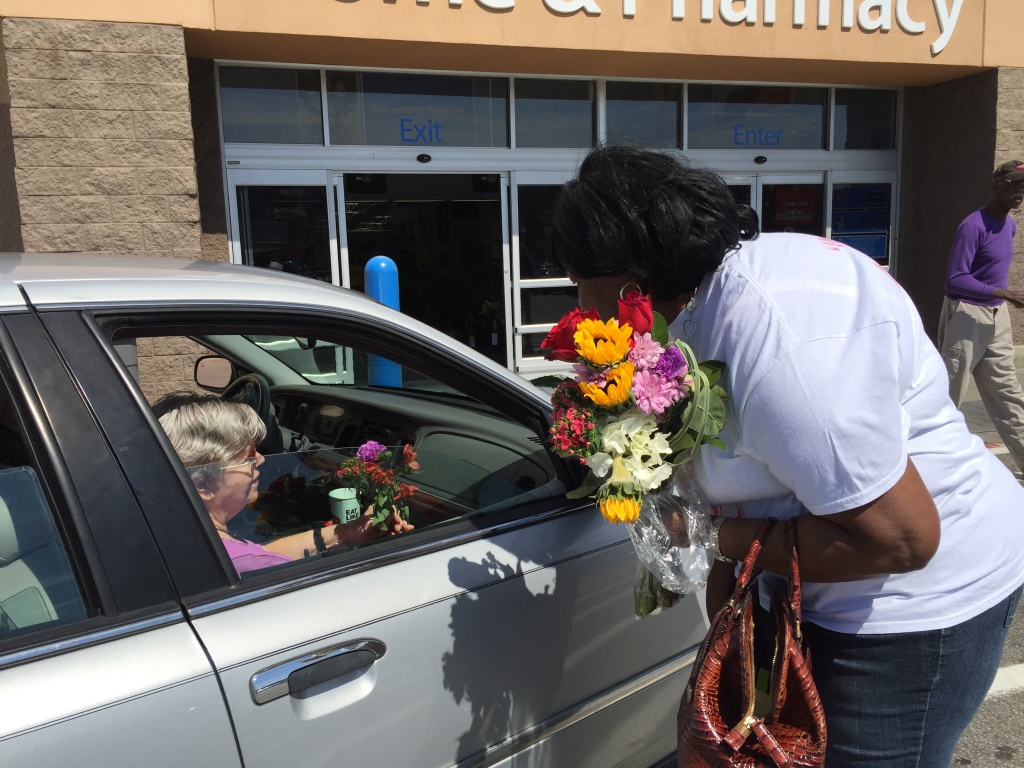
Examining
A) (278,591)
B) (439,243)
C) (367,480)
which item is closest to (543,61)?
(439,243)

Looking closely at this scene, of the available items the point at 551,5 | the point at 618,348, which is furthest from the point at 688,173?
the point at 551,5

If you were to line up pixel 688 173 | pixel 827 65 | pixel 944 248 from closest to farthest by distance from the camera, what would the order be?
pixel 688 173 < pixel 827 65 < pixel 944 248

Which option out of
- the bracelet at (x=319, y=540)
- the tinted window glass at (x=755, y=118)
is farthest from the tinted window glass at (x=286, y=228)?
the bracelet at (x=319, y=540)

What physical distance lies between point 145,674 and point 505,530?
0.81 metres

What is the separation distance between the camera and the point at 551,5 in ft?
23.3

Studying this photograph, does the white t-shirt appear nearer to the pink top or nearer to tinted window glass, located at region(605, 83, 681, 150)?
the pink top

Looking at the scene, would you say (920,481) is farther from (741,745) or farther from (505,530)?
(505,530)

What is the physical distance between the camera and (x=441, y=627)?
1673 millimetres

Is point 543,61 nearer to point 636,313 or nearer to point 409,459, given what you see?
point 409,459

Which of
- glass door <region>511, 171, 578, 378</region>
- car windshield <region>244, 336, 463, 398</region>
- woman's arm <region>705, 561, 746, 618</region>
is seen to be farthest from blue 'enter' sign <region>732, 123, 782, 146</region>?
woman's arm <region>705, 561, 746, 618</region>

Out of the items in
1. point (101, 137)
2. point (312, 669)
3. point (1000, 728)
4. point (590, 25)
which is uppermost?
point (590, 25)

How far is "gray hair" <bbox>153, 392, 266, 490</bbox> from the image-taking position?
1.96 metres

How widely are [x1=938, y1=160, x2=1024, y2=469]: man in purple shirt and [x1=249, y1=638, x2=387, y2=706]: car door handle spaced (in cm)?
479

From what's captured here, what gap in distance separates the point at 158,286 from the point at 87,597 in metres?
0.58
